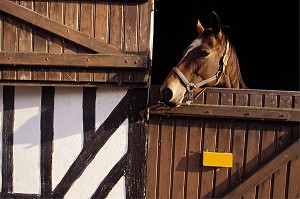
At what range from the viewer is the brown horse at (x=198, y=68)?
335cm

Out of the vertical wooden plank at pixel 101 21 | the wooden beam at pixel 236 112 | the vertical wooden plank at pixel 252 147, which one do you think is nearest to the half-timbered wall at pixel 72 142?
the wooden beam at pixel 236 112

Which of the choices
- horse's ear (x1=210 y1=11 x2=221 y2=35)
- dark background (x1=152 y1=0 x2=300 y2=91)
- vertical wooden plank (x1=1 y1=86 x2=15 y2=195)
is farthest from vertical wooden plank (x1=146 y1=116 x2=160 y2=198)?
dark background (x1=152 y1=0 x2=300 y2=91)

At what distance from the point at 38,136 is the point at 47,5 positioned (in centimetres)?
129

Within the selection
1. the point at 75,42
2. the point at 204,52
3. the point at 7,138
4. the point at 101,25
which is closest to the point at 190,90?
the point at 204,52

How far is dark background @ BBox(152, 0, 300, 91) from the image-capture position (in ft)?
19.2

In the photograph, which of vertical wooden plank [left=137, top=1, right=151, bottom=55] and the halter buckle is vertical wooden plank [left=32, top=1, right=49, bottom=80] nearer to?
vertical wooden plank [left=137, top=1, right=151, bottom=55]

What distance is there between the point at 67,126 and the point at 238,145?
1.69 metres

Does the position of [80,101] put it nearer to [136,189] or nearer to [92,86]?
[92,86]

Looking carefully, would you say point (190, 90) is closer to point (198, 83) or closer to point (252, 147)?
point (198, 83)

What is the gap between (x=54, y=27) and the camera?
11.5 ft

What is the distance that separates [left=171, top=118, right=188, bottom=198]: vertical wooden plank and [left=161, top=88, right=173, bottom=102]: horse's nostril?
0.36m

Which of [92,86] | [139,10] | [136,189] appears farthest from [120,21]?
[136,189]

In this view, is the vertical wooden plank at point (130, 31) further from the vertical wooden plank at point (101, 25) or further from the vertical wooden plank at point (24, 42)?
the vertical wooden plank at point (24, 42)

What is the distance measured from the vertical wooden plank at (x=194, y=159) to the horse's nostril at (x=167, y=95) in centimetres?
41
